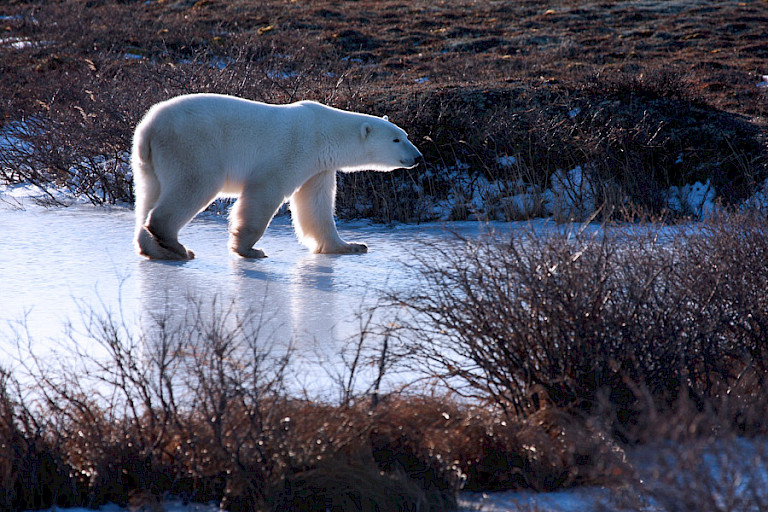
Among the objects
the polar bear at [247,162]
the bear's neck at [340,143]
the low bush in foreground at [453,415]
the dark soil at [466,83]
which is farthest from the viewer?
the dark soil at [466,83]

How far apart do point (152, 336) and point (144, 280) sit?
135 cm

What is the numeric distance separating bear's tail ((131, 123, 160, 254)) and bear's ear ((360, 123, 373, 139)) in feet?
5.41

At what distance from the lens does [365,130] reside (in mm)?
6352

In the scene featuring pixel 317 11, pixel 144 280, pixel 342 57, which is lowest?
pixel 144 280

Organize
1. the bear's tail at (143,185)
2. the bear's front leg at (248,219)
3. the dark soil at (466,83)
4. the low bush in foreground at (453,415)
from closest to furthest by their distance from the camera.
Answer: the low bush in foreground at (453,415)
the bear's tail at (143,185)
the bear's front leg at (248,219)
the dark soil at (466,83)

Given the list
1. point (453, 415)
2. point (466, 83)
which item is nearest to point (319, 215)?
point (453, 415)

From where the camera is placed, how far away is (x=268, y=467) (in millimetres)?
2422

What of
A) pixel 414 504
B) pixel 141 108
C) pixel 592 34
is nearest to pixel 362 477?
pixel 414 504

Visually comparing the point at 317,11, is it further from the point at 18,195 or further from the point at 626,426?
the point at 626,426

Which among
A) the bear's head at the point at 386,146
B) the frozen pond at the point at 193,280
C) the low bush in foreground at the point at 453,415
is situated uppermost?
Result: the bear's head at the point at 386,146

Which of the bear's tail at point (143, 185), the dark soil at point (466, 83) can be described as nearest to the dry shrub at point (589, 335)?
the bear's tail at point (143, 185)

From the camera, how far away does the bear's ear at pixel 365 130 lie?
20.7 feet

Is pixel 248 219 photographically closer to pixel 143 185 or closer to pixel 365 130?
pixel 143 185

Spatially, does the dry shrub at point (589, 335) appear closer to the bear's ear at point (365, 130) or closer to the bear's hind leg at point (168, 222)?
the bear's hind leg at point (168, 222)
